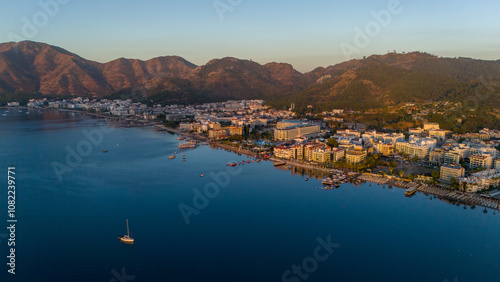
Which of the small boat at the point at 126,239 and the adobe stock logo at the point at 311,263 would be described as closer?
the adobe stock logo at the point at 311,263

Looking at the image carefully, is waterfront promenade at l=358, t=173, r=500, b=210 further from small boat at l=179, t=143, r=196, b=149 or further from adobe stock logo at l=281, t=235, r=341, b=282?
small boat at l=179, t=143, r=196, b=149

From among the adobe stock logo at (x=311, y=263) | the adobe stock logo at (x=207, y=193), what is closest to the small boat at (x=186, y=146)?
the adobe stock logo at (x=207, y=193)

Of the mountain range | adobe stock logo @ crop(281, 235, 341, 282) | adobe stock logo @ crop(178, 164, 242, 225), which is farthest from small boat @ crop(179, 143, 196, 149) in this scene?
the mountain range

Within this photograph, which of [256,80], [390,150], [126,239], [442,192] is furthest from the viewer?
[256,80]

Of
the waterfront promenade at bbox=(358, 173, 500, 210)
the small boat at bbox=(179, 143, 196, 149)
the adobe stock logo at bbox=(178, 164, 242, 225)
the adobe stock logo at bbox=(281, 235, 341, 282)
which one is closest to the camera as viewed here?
the adobe stock logo at bbox=(281, 235, 341, 282)

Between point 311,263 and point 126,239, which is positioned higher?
point 126,239

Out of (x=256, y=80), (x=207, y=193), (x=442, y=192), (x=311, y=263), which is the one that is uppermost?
(x=256, y=80)

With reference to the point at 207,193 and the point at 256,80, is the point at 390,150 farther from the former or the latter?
the point at 256,80

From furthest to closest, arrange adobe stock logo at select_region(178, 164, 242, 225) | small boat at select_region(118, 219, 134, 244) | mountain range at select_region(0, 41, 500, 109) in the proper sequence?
mountain range at select_region(0, 41, 500, 109)
adobe stock logo at select_region(178, 164, 242, 225)
small boat at select_region(118, 219, 134, 244)

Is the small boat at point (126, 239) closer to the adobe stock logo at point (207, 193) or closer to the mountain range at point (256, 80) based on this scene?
the adobe stock logo at point (207, 193)

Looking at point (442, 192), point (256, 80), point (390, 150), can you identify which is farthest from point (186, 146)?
point (256, 80)
